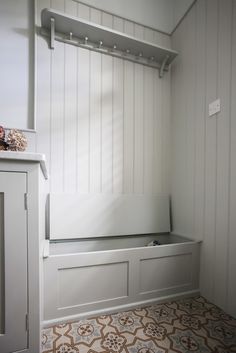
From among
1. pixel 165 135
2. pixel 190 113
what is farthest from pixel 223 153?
pixel 165 135

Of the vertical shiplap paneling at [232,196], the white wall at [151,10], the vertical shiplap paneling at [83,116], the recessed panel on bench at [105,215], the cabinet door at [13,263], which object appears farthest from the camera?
the white wall at [151,10]

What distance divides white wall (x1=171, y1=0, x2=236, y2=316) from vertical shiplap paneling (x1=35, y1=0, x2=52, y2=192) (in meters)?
1.18

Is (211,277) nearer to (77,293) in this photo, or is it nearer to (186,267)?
(186,267)

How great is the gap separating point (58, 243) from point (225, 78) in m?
1.78

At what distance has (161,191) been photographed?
2018mm

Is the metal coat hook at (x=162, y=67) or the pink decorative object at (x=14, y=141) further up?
the metal coat hook at (x=162, y=67)

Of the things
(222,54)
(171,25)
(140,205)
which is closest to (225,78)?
(222,54)

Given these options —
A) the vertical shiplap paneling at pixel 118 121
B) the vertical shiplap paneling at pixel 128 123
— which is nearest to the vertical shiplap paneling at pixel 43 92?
the vertical shiplap paneling at pixel 118 121

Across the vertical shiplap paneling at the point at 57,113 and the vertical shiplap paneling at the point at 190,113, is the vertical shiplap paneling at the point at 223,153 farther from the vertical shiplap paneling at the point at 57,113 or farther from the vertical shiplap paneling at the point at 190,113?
the vertical shiplap paneling at the point at 57,113

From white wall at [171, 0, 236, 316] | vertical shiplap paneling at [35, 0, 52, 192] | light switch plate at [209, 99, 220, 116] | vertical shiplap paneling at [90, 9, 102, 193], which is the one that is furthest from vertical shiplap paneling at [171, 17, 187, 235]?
vertical shiplap paneling at [35, 0, 52, 192]

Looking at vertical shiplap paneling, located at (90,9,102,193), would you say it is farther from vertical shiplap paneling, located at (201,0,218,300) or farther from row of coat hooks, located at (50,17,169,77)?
vertical shiplap paneling, located at (201,0,218,300)

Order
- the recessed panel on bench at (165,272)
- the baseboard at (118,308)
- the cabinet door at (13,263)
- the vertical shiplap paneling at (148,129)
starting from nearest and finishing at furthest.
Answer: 1. the cabinet door at (13,263)
2. the baseboard at (118,308)
3. the recessed panel on bench at (165,272)
4. the vertical shiplap paneling at (148,129)

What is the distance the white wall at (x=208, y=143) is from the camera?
1396 mm

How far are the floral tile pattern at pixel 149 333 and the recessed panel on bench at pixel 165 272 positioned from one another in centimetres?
16
